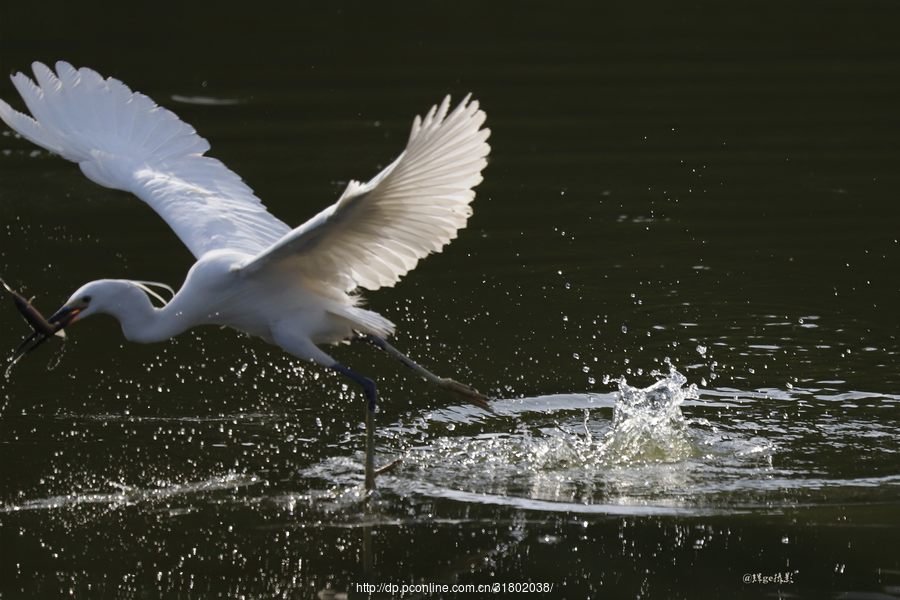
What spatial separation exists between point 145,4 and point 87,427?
15.1m

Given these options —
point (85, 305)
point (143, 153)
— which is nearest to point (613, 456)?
point (85, 305)

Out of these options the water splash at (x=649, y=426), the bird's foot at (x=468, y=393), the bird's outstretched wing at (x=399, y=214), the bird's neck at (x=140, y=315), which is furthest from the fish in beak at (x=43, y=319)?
the water splash at (x=649, y=426)

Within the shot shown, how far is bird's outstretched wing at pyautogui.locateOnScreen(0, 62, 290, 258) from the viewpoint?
633 cm

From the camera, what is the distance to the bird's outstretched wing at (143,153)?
6332 mm

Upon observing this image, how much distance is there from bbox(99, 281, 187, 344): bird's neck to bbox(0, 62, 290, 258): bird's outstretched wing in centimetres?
51

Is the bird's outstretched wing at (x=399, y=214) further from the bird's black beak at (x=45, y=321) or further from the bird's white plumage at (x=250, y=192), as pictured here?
the bird's black beak at (x=45, y=321)

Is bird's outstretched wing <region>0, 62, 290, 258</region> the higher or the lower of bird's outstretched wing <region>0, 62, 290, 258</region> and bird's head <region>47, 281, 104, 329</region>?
the higher

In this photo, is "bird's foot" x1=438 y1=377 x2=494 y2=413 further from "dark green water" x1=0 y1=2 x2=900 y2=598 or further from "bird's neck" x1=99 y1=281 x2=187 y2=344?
"bird's neck" x1=99 y1=281 x2=187 y2=344

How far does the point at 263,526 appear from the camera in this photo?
521cm

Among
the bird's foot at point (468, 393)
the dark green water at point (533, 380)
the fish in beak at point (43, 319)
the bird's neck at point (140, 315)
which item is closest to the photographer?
the dark green water at point (533, 380)

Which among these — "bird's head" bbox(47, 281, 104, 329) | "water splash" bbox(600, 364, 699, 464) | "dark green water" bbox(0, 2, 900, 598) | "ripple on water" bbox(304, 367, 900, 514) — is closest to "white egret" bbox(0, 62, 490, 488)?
"bird's head" bbox(47, 281, 104, 329)

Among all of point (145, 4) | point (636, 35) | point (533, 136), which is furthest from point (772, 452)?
point (145, 4)

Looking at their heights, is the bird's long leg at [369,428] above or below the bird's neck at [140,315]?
below

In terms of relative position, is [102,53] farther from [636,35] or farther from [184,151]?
[184,151]
